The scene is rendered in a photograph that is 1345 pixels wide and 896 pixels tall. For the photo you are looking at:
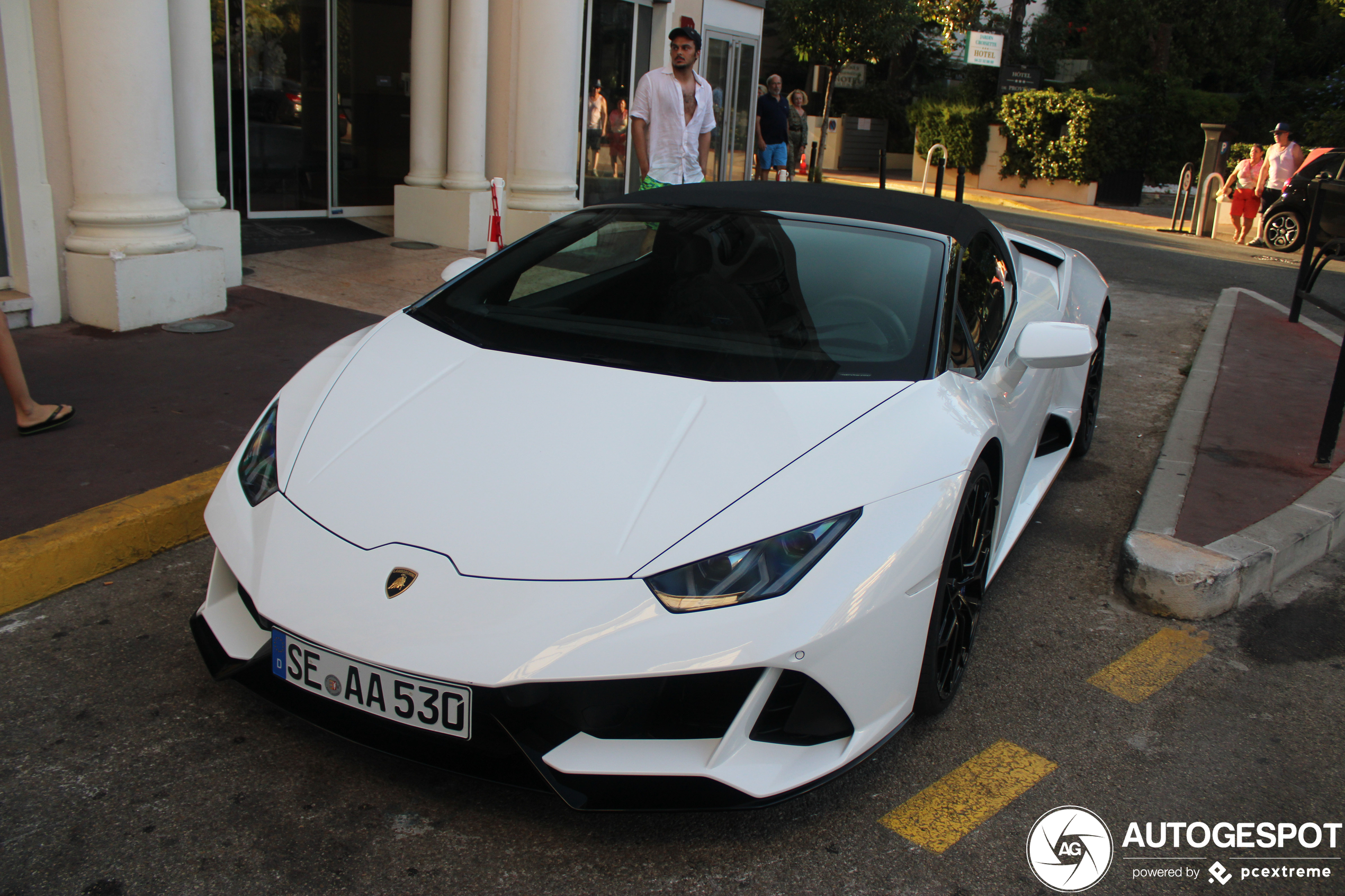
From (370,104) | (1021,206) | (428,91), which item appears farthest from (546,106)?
(1021,206)

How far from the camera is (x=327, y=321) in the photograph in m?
6.44

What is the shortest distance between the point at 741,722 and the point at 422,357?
1.43 meters

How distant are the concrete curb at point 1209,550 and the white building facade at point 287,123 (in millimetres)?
5282

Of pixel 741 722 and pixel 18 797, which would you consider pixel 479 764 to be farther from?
pixel 18 797

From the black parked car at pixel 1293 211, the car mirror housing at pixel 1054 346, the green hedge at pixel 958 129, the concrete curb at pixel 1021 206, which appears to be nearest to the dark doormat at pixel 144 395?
the car mirror housing at pixel 1054 346

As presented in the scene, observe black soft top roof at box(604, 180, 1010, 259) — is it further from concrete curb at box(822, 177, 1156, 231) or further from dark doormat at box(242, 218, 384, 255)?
concrete curb at box(822, 177, 1156, 231)

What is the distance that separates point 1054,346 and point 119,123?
5333mm

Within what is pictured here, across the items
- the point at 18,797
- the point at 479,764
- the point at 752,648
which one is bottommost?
the point at 18,797

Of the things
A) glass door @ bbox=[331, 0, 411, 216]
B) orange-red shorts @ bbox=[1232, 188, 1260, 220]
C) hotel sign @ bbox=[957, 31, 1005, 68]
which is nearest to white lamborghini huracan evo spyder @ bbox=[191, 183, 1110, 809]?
glass door @ bbox=[331, 0, 411, 216]

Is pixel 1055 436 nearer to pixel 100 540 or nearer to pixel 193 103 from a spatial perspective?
pixel 100 540

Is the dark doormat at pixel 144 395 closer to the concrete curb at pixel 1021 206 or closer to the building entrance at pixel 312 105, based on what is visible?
the building entrance at pixel 312 105

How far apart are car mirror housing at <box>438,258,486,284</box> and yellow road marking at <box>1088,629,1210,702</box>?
7.82ft

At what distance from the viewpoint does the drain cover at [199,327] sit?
603 centimetres

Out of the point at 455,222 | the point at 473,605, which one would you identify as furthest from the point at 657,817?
the point at 455,222
